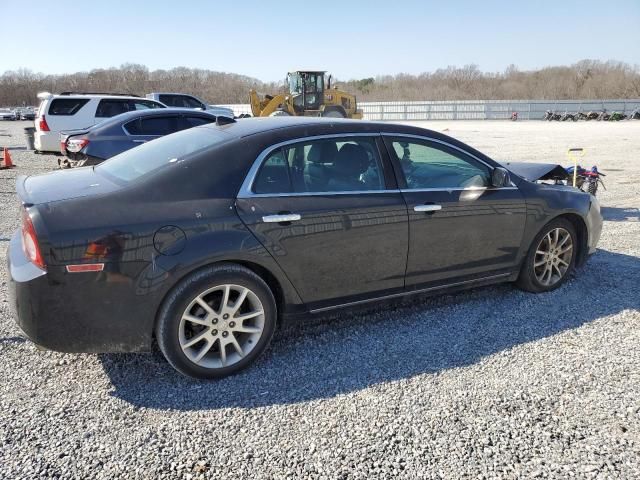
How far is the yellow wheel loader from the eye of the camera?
26188mm

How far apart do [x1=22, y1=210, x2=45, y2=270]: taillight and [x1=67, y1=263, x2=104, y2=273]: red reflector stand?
6.0 inches

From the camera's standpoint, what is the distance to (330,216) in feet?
11.1

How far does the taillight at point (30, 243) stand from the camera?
2727 mm

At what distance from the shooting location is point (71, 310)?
278cm

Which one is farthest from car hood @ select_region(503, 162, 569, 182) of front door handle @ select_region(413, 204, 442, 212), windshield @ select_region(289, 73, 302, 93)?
windshield @ select_region(289, 73, 302, 93)

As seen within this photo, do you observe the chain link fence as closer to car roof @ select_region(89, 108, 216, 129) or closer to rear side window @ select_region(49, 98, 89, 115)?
rear side window @ select_region(49, 98, 89, 115)

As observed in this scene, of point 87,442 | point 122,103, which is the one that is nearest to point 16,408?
point 87,442

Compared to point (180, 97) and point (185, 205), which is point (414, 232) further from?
point (180, 97)

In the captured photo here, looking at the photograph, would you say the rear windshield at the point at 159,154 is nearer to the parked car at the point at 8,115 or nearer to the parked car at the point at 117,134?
the parked car at the point at 117,134

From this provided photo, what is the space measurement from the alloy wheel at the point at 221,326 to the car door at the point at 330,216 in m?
0.34

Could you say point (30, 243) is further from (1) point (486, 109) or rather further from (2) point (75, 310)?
(1) point (486, 109)

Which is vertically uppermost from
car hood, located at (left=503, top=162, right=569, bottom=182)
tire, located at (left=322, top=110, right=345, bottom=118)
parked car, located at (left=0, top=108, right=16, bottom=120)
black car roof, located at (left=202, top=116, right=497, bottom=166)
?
parked car, located at (left=0, top=108, right=16, bottom=120)

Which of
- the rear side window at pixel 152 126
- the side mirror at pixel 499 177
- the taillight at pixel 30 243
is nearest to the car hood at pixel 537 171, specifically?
the side mirror at pixel 499 177

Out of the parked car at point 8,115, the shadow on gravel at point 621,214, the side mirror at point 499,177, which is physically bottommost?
Answer: the shadow on gravel at point 621,214
